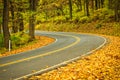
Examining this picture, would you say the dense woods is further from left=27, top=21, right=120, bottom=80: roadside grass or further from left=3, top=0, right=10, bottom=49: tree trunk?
left=27, top=21, right=120, bottom=80: roadside grass

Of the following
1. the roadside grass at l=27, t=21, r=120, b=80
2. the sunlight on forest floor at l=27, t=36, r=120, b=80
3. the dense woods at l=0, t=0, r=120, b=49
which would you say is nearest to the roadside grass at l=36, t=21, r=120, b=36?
the dense woods at l=0, t=0, r=120, b=49

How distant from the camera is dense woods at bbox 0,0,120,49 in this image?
22.7m

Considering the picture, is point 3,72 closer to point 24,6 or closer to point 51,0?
point 24,6

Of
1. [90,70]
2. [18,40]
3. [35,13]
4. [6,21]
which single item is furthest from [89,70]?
[18,40]

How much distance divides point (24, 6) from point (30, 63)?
19517 mm

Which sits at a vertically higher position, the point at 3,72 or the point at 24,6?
the point at 24,6

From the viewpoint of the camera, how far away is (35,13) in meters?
26.3

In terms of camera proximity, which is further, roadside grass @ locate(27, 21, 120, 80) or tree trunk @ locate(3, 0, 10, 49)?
tree trunk @ locate(3, 0, 10, 49)

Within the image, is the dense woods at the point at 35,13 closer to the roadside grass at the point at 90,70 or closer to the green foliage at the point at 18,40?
the green foliage at the point at 18,40

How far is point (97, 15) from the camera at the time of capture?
1801 inches

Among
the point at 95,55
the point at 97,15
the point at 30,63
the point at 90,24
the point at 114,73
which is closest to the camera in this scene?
the point at 114,73

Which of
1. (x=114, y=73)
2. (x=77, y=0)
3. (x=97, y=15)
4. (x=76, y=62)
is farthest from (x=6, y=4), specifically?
(x=77, y=0)

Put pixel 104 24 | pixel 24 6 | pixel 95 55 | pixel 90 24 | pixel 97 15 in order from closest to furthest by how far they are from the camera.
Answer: pixel 95 55 → pixel 24 6 → pixel 104 24 → pixel 90 24 → pixel 97 15

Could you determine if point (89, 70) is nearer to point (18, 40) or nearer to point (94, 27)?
point (18, 40)
